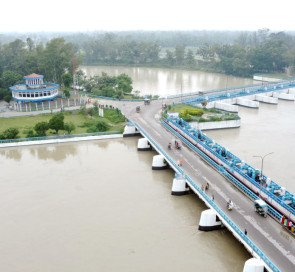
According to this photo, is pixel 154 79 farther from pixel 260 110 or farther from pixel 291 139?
pixel 291 139

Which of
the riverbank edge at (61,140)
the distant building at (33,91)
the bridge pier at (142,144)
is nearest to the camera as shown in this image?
the bridge pier at (142,144)

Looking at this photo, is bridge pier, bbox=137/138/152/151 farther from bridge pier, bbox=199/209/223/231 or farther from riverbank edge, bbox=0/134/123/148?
bridge pier, bbox=199/209/223/231

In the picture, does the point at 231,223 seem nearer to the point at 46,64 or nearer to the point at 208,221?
the point at 208,221

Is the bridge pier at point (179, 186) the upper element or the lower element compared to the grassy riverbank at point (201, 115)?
lower

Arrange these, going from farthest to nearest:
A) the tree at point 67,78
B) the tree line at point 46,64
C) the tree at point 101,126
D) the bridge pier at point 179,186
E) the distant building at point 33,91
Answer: the tree line at point 46,64 < the tree at point 67,78 < the distant building at point 33,91 < the tree at point 101,126 < the bridge pier at point 179,186

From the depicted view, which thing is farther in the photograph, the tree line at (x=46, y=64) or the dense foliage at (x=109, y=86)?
the tree line at (x=46, y=64)

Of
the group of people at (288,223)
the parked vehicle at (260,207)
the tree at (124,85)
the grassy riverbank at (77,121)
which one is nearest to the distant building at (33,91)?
the grassy riverbank at (77,121)

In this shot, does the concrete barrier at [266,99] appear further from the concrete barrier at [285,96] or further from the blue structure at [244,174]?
the blue structure at [244,174]
